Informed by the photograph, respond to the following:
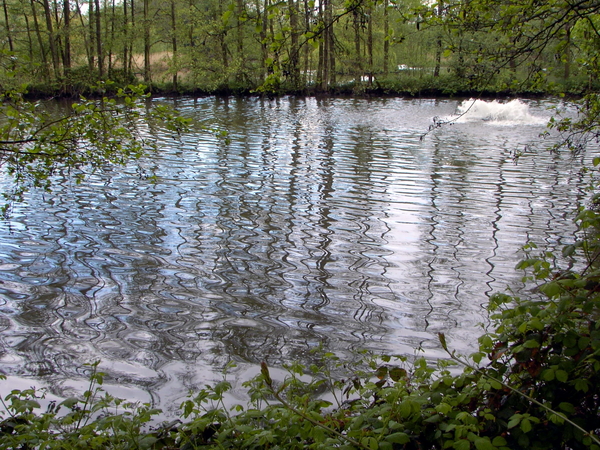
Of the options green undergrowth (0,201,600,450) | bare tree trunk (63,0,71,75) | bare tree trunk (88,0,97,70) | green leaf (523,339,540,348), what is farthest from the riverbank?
green leaf (523,339,540,348)

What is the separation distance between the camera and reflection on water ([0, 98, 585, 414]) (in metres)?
5.27

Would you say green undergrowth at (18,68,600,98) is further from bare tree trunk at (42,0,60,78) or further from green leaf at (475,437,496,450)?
green leaf at (475,437,496,450)

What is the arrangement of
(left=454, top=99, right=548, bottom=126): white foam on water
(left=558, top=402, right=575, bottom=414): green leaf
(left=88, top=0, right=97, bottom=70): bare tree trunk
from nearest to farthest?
(left=558, top=402, right=575, bottom=414): green leaf
(left=454, top=99, right=548, bottom=126): white foam on water
(left=88, top=0, right=97, bottom=70): bare tree trunk

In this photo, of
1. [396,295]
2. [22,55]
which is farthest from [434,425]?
[22,55]

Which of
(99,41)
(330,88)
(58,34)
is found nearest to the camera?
(58,34)

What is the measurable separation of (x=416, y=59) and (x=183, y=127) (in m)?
41.9

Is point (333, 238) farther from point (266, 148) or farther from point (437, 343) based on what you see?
point (266, 148)

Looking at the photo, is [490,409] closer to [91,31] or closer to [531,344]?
[531,344]

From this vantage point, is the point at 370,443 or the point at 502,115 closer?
the point at 370,443

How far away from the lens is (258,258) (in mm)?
7625

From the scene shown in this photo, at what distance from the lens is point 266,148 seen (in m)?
16.8

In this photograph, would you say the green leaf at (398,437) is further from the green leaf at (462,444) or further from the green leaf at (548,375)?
the green leaf at (548,375)

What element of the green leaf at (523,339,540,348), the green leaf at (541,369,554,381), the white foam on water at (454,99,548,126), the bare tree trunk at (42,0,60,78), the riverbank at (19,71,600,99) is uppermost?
the bare tree trunk at (42,0,60,78)

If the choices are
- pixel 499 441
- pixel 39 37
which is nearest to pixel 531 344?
pixel 499 441
